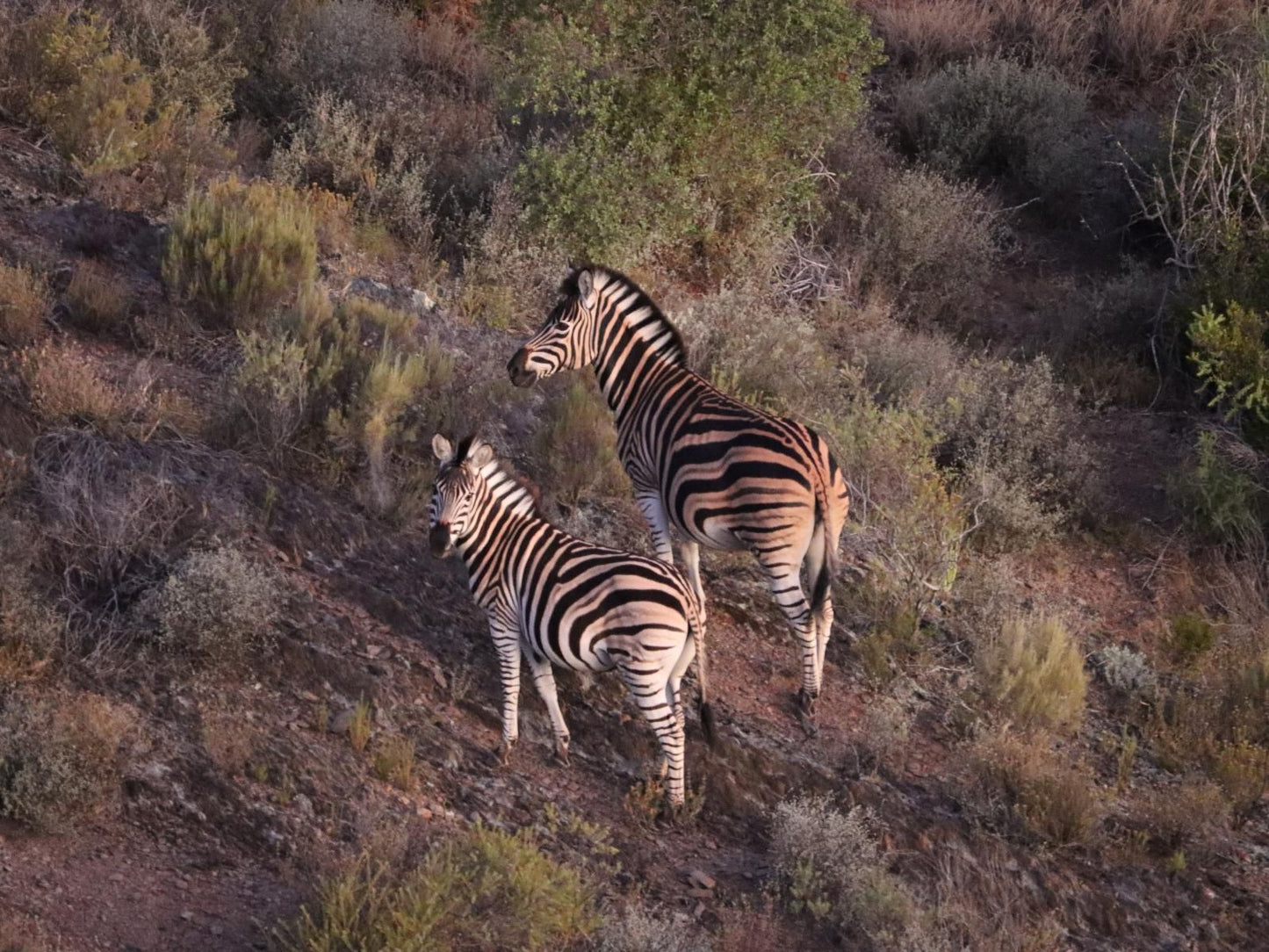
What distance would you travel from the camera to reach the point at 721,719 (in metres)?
8.45

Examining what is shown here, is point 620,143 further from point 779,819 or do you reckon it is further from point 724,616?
point 779,819

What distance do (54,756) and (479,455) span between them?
2.59m

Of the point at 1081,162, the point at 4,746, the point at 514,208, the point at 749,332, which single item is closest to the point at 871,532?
the point at 749,332

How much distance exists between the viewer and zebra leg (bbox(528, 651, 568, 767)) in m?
7.71

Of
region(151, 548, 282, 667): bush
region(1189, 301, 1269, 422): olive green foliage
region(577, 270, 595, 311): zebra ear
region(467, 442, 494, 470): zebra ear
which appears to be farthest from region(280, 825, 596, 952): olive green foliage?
region(1189, 301, 1269, 422): olive green foliage

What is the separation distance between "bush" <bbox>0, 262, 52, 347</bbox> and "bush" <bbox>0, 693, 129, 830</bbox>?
342cm

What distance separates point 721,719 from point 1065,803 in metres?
1.98

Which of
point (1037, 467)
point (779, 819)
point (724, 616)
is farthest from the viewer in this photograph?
point (1037, 467)

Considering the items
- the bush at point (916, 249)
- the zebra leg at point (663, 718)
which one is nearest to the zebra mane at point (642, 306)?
the zebra leg at point (663, 718)

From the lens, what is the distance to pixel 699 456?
335 inches

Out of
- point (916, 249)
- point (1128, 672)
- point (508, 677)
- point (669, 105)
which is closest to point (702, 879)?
point (508, 677)

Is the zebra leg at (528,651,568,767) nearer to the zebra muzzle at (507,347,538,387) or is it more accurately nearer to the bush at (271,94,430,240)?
the zebra muzzle at (507,347,538,387)

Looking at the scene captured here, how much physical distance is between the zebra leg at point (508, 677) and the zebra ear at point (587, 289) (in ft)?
8.16

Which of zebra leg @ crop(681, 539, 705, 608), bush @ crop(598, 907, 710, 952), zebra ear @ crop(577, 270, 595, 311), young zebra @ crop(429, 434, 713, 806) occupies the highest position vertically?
zebra ear @ crop(577, 270, 595, 311)
